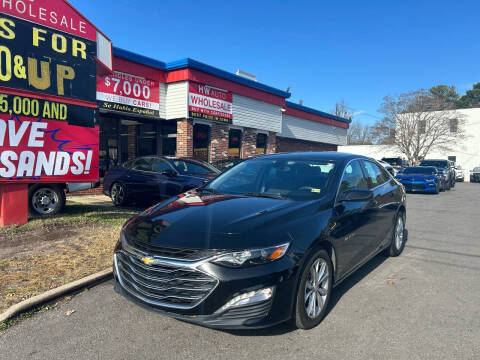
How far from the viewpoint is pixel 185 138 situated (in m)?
12.6

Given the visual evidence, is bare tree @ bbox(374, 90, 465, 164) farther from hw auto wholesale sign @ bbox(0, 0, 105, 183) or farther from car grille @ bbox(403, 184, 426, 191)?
hw auto wholesale sign @ bbox(0, 0, 105, 183)

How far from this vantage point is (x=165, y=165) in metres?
Answer: 8.92

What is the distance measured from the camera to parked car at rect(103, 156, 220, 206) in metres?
8.56

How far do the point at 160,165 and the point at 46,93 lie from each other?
3.25 meters

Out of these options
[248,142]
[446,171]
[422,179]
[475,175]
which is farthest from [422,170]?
[475,175]

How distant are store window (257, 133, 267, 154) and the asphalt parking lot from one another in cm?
1304

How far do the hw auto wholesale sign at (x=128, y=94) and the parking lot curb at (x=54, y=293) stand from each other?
318 inches

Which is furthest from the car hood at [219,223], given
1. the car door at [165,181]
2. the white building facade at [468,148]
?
the white building facade at [468,148]

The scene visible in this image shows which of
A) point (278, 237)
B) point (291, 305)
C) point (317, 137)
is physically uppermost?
point (317, 137)

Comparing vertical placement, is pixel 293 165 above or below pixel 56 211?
above

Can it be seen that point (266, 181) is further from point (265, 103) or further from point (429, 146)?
point (429, 146)

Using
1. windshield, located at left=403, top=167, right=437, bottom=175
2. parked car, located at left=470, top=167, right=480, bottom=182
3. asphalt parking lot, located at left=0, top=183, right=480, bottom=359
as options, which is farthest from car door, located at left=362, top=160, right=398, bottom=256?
parked car, located at left=470, top=167, right=480, bottom=182

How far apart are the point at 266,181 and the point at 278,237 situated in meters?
1.37

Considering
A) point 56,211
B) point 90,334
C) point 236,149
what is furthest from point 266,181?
point 236,149
